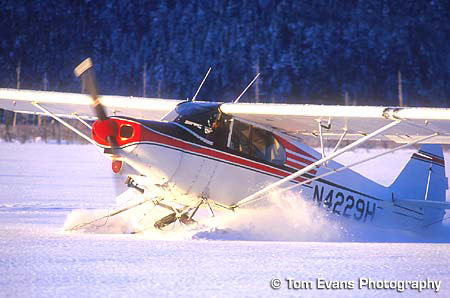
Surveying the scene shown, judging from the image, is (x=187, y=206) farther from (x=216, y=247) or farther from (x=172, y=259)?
(x=172, y=259)

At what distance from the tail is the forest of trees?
59.4 metres

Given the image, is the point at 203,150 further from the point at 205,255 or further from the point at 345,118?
the point at 205,255

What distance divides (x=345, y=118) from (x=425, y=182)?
11.5ft

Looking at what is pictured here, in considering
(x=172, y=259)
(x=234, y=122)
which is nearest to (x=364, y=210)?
(x=234, y=122)

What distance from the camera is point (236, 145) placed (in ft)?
32.4

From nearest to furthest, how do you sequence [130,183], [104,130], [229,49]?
[104,130] → [130,183] → [229,49]

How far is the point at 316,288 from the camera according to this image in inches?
225

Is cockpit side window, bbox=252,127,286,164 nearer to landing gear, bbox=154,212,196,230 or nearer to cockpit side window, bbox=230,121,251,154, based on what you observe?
cockpit side window, bbox=230,121,251,154

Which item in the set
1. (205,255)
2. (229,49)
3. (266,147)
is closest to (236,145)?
(266,147)

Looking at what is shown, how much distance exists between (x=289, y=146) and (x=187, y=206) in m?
1.74

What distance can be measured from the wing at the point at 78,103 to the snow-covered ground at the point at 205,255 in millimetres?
1401

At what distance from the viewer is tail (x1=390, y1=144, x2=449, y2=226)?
40.8 feet

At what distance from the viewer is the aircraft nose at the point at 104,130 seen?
8.30 meters

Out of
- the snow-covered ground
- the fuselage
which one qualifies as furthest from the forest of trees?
the snow-covered ground
